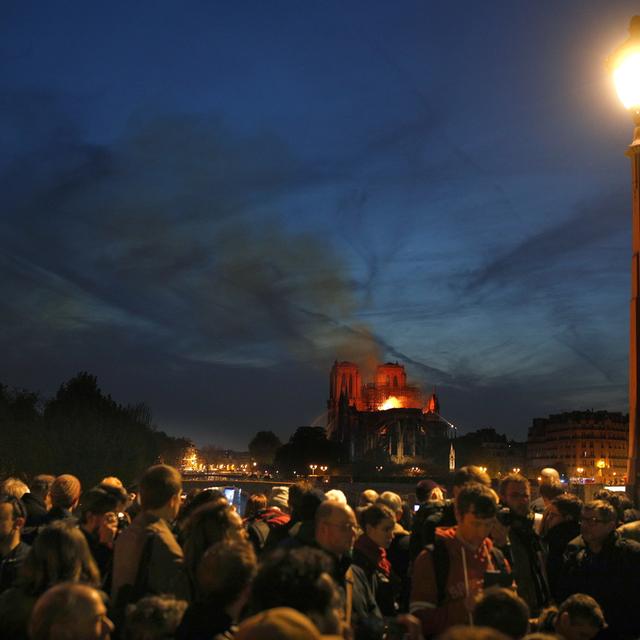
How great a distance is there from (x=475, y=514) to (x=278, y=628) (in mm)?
3757

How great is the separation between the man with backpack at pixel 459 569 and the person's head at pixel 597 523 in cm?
192

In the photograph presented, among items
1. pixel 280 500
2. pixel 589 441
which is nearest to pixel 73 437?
pixel 280 500

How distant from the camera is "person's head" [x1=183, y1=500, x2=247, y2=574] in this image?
5984 millimetres

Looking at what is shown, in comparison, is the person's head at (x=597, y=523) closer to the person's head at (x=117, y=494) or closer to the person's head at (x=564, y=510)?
the person's head at (x=564, y=510)

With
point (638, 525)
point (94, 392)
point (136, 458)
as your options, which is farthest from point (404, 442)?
point (638, 525)

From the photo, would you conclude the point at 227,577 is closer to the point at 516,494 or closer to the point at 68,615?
the point at 68,615

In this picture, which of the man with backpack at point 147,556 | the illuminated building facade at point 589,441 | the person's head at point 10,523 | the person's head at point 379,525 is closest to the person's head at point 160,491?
the man with backpack at point 147,556

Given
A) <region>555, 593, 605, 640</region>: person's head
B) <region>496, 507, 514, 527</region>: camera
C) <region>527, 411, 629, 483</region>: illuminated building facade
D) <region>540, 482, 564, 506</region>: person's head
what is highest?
<region>527, 411, 629, 483</region>: illuminated building facade

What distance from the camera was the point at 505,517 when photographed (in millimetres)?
8117

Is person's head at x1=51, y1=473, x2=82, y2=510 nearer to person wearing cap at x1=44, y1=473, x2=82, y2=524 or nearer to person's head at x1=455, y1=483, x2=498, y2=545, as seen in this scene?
person wearing cap at x1=44, y1=473, x2=82, y2=524

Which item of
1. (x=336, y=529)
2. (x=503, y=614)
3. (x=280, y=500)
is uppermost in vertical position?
(x=336, y=529)

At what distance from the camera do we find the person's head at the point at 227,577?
4684mm

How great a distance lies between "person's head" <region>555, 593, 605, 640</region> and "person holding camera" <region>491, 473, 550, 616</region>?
4.32 ft

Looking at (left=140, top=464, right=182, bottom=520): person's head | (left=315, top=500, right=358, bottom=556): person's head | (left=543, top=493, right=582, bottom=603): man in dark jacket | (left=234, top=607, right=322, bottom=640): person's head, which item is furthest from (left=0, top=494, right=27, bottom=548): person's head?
(left=543, top=493, right=582, bottom=603): man in dark jacket
